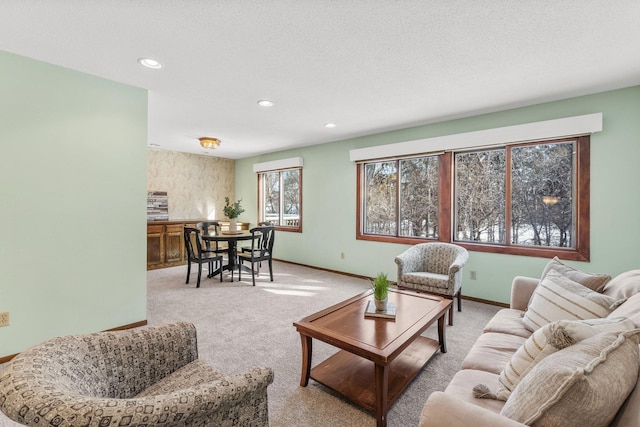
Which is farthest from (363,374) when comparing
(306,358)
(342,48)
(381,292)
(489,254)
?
(489,254)

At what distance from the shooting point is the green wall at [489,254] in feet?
9.46

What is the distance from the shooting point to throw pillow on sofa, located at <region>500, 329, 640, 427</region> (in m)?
0.78

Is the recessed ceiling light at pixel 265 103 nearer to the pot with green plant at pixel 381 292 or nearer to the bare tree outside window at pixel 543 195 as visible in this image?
the pot with green plant at pixel 381 292

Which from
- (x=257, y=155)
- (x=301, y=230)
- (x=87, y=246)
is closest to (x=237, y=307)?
(x=87, y=246)

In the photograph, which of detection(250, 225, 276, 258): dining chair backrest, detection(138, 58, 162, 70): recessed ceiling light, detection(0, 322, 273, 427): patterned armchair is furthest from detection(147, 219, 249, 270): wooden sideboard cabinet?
detection(0, 322, 273, 427): patterned armchair

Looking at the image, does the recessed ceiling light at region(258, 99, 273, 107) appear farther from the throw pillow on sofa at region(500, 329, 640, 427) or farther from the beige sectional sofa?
the throw pillow on sofa at region(500, 329, 640, 427)

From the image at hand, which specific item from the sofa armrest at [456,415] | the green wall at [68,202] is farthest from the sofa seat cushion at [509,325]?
the green wall at [68,202]

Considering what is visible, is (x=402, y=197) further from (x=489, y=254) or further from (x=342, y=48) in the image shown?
(x=342, y=48)

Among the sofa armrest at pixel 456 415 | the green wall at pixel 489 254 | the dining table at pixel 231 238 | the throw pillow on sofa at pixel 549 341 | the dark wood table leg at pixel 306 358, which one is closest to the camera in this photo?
the sofa armrest at pixel 456 415

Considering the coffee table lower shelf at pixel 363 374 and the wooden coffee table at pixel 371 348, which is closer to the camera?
the wooden coffee table at pixel 371 348

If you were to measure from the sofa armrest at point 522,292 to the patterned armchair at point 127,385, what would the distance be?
6.95 feet

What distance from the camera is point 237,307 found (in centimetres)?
350

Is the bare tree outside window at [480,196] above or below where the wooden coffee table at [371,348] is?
above

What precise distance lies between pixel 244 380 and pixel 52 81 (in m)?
2.95
